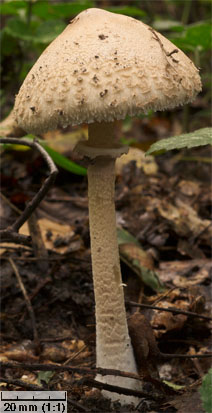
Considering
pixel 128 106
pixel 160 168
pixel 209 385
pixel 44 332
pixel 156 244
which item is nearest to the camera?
pixel 209 385

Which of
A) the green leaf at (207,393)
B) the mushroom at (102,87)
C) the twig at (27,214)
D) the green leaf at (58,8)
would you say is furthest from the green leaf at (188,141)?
the green leaf at (58,8)

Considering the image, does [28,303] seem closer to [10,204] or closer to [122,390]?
[122,390]

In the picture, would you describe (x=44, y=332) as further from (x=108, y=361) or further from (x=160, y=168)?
(x=160, y=168)

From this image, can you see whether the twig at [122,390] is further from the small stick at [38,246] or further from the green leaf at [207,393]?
the small stick at [38,246]

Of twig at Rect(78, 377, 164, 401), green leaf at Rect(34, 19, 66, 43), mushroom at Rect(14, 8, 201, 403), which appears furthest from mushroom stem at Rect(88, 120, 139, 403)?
green leaf at Rect(34, 19, 66, 43)

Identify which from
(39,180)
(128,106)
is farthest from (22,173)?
(128,106)

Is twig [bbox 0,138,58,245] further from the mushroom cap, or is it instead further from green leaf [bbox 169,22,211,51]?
green leaf [bbox 169,22,211,51]

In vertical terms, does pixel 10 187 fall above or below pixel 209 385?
above

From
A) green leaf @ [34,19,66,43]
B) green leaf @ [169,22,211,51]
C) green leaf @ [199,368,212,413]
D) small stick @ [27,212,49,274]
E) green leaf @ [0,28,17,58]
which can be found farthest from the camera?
green leaf @ [0,28,17,58]
